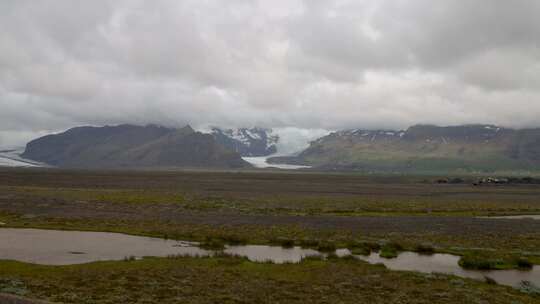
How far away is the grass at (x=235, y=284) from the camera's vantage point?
23.9 metres

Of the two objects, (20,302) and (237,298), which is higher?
(20,302)

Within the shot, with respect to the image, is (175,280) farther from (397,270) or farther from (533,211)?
(533,211)

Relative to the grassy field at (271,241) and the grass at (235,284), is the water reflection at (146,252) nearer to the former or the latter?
the grassy field at (271,241)

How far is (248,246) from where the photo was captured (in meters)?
42.1

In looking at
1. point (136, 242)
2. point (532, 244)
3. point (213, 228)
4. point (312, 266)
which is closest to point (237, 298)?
point (312, 266)

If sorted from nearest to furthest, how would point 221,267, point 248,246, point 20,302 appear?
point 20,302
point 221,267
point 248,246

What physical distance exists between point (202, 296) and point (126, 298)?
13.0 feet

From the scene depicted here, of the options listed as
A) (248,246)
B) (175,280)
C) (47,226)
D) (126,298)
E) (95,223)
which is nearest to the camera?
(126,298)

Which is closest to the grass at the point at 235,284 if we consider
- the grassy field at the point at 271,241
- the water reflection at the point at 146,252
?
the grassy field at the point at 271,241

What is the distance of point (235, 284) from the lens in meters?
26.8

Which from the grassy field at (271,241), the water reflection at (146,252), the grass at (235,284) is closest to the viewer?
the grass at (235,284)

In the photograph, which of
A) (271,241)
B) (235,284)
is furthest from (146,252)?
(235,284)

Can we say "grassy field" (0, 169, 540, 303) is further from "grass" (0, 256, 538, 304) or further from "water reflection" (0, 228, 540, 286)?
"water reflection" (0, 228, 540, 286)

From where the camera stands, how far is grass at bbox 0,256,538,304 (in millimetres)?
23906
